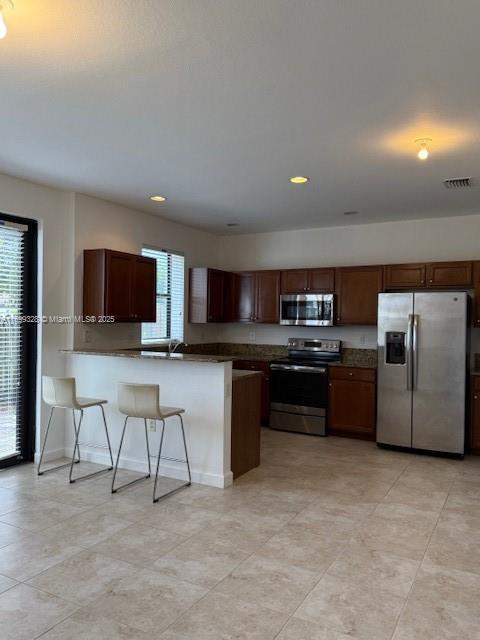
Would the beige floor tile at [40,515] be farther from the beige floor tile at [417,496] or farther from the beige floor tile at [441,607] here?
the beige floor tile at [417,496]

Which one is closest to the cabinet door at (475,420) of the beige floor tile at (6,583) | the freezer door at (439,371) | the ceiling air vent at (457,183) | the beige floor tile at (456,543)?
the freezer door at (439,371)

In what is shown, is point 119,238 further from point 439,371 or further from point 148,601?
point 148,601

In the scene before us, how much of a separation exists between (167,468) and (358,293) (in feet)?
10.4

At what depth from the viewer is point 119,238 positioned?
5473 millimetres

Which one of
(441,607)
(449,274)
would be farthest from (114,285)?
(441,607)

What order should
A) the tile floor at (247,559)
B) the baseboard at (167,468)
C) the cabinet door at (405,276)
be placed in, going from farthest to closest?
the cabinet door at (405,276) < the baseboard at (167,468) < the tile floor at (247,559)

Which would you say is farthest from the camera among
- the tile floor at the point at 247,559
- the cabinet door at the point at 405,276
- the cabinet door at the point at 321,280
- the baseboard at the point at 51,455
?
the cabinet door at the point at 321,280

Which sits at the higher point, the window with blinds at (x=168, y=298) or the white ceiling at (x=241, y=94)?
the white ceiling at (x=241, y=94)

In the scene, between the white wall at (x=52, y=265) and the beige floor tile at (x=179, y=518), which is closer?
the beige floor tile at (x=179, y=518)

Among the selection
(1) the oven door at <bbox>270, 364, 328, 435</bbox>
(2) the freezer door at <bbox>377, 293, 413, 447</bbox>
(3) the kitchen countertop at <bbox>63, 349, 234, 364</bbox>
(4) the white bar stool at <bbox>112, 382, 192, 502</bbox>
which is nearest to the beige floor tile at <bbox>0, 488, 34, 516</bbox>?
(4) the white bar stool at <bbox>112, 382, 192, 502</bbox>

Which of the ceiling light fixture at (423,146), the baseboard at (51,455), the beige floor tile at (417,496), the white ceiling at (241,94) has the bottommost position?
the beige floor tile at (417,496)

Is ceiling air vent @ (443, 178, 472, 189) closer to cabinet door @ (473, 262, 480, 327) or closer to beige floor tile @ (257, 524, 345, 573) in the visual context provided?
cabinet door @ (473, 262, 480, 327)

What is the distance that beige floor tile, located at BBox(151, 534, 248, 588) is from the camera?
269 cm

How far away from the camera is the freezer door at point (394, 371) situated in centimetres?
527
